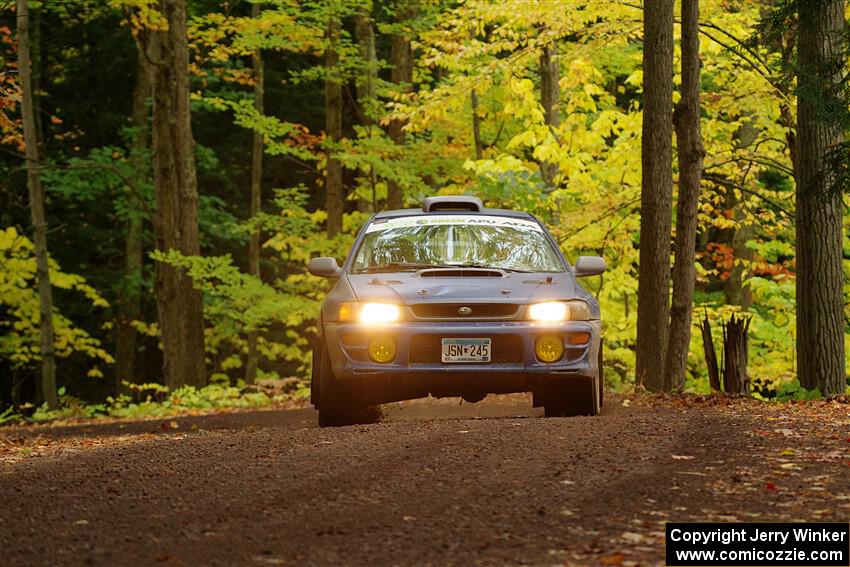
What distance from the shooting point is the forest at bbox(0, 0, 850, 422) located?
50.1ft

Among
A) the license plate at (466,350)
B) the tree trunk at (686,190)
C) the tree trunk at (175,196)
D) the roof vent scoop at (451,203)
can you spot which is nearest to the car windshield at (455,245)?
the roof vent scoop at (451,203)

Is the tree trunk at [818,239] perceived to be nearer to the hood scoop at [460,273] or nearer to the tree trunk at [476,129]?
the hood scoop at [460,273]

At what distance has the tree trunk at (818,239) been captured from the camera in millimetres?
13289

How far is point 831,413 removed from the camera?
10.5 metres

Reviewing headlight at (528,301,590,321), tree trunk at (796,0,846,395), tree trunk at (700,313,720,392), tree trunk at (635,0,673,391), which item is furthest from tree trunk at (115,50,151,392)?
headlight at (528,301,590,321)

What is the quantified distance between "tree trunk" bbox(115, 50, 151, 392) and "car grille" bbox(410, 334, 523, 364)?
21.7 m

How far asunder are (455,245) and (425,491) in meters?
4.20

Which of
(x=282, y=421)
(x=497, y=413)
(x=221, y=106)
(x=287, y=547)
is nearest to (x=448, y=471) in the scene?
(x=287, y=547)

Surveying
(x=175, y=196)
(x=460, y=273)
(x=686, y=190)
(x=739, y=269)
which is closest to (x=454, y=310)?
(x=460, y=273)

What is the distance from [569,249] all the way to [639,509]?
49.7 feet

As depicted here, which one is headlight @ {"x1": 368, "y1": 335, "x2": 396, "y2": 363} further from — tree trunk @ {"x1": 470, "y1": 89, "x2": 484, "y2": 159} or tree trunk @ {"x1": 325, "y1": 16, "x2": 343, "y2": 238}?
tree trunk @ {"x1": 470, "y1": 89, "x2": 484, "y2": 159}

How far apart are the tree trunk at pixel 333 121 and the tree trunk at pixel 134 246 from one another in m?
5.55

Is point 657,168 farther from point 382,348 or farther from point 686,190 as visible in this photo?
point 382,348

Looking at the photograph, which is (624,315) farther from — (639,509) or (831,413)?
(639,509)
